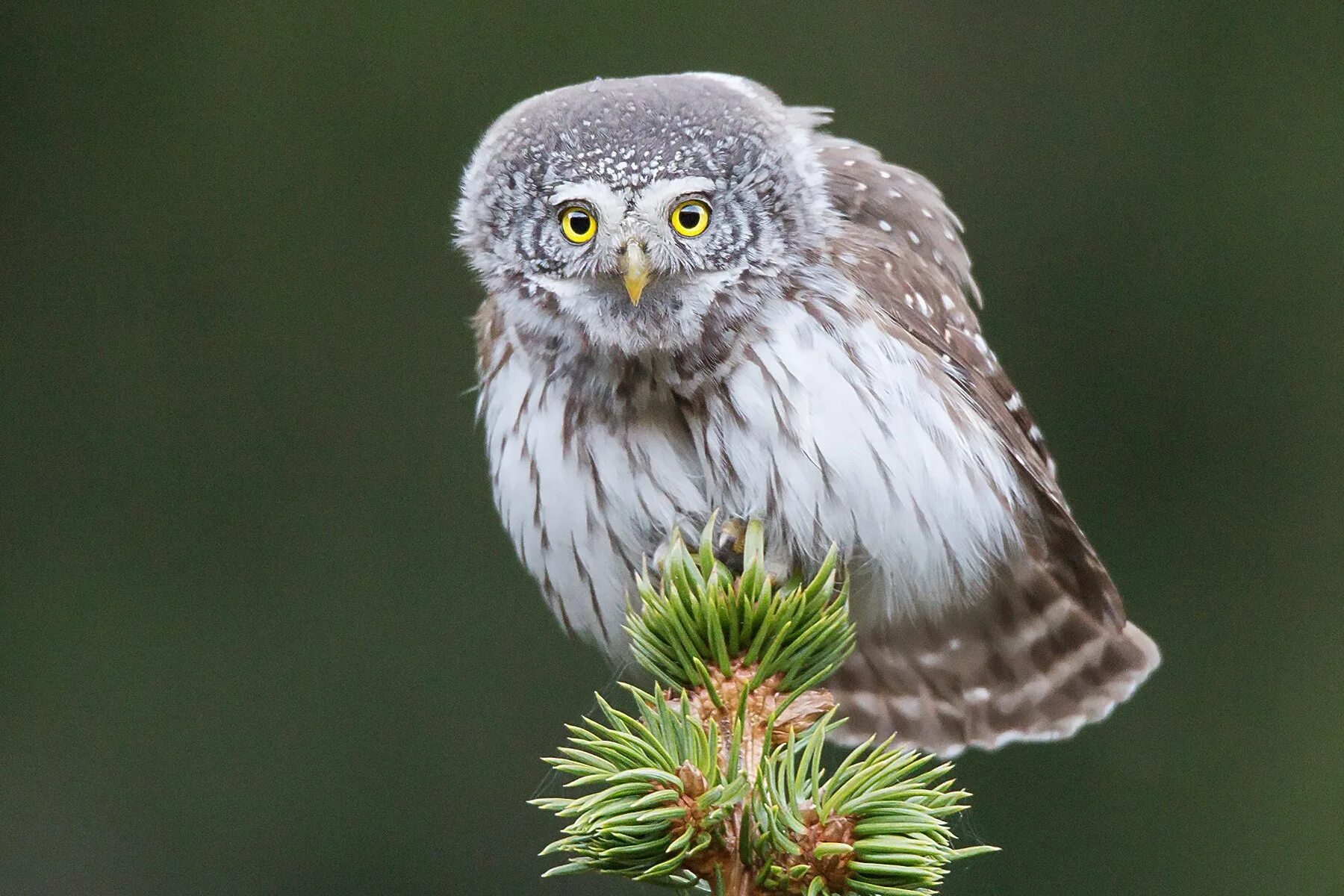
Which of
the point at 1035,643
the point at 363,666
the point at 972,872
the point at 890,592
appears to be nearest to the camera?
the point at 890,592

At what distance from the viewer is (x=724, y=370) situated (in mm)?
1964

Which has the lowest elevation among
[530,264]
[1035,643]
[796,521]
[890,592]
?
[1035,643]

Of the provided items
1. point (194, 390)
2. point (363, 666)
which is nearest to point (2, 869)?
point (363, 666)

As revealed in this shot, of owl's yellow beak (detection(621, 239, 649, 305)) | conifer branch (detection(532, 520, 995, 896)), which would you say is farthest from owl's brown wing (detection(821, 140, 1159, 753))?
conifer branch (detection(532, 520, 995, 896))

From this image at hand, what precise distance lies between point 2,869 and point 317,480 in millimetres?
1186

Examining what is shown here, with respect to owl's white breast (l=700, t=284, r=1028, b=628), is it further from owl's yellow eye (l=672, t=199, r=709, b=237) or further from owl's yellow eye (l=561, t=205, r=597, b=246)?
owl's yellow eye (l=561, t=205, r=597, b=246)

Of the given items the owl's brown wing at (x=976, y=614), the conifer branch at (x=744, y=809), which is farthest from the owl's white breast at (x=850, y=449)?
the conifer branch at (x=744, y=809)

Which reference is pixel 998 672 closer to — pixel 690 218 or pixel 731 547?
pixel 731 547

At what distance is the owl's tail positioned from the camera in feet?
7.88

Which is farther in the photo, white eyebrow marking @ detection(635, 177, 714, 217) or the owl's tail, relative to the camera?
the owl's tail

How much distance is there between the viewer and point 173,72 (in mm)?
Result: 3654

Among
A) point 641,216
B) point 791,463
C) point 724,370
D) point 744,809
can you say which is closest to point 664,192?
point 641,216

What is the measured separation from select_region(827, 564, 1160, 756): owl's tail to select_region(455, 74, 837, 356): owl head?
765 millimetres

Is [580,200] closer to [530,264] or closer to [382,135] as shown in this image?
[530,264]
